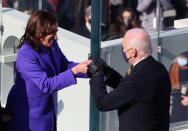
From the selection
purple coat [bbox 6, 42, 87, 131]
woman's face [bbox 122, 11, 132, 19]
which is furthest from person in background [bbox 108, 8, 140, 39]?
purple coat [bbox 6, 42, 87, 131]

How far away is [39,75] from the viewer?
477 cm

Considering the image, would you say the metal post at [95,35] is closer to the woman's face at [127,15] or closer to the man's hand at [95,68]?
the man's hand at [95,68]

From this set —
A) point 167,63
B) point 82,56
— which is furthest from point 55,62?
point 167,63

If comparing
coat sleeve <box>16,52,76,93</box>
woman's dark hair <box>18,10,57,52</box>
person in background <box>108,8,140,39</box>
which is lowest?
person in background <box>108,8,140,39</box>

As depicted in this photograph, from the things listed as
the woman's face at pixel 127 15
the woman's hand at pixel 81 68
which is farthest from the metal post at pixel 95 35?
the woman's face at pixel 127 15

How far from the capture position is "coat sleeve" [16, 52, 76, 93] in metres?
4.76

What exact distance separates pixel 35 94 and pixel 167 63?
6.13 feet

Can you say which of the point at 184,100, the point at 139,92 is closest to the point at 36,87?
the point at 139,92

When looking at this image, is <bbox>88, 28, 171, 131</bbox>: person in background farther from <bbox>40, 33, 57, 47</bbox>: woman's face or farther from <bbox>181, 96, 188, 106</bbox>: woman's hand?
<bbox>181, 96, 188, 106</bbox>: woman's hand

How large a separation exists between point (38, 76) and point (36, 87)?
0.40ft

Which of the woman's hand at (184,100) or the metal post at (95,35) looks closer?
the metal post at (95,35)

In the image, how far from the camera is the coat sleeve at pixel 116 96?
4441 millimetres

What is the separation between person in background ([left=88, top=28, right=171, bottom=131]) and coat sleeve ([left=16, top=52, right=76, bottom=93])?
24 centimetres

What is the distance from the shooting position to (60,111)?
20.9 ft
